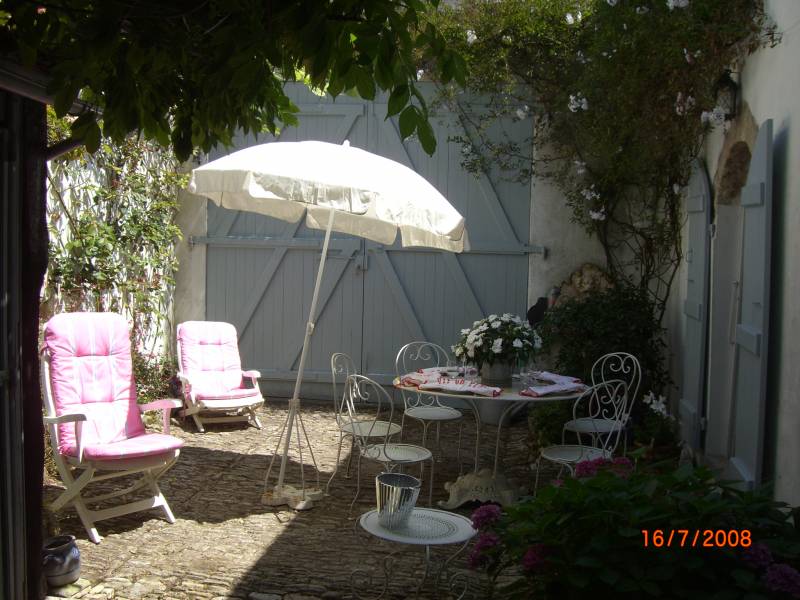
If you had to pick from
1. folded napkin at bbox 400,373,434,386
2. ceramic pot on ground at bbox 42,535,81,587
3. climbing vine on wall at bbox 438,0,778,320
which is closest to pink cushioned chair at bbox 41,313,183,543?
ceramic pot on ground at bbox 42,535,81,587

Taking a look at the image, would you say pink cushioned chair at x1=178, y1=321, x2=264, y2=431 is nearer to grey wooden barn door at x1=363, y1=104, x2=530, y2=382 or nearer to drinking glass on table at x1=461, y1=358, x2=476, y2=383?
grey wooden barn door at x1=363, y1=104, x2=530, y2=382

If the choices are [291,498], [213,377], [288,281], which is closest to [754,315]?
[291,498]

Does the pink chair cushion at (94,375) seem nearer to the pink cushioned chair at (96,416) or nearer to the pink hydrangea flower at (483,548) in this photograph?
the pink cushioned chair at (96,416)

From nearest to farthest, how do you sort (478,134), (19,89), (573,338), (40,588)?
(19,89)
(40,588)
(573,338)
(478,134)

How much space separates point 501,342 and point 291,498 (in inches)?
63.0

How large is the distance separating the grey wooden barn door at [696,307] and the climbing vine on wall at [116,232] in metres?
4.28

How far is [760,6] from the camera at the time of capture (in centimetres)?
420

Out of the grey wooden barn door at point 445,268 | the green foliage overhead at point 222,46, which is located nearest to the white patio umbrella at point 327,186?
the green foliage overhead at point 222,46

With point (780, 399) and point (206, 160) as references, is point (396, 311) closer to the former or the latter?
point (206, 160)

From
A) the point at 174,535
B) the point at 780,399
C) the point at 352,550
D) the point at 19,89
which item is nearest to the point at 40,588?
the point at 174,535

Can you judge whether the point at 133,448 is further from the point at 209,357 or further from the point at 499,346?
the point at 209,357

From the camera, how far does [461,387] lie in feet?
15.6

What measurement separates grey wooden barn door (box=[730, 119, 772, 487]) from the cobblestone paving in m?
1.51

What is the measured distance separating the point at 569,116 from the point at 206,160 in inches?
144
